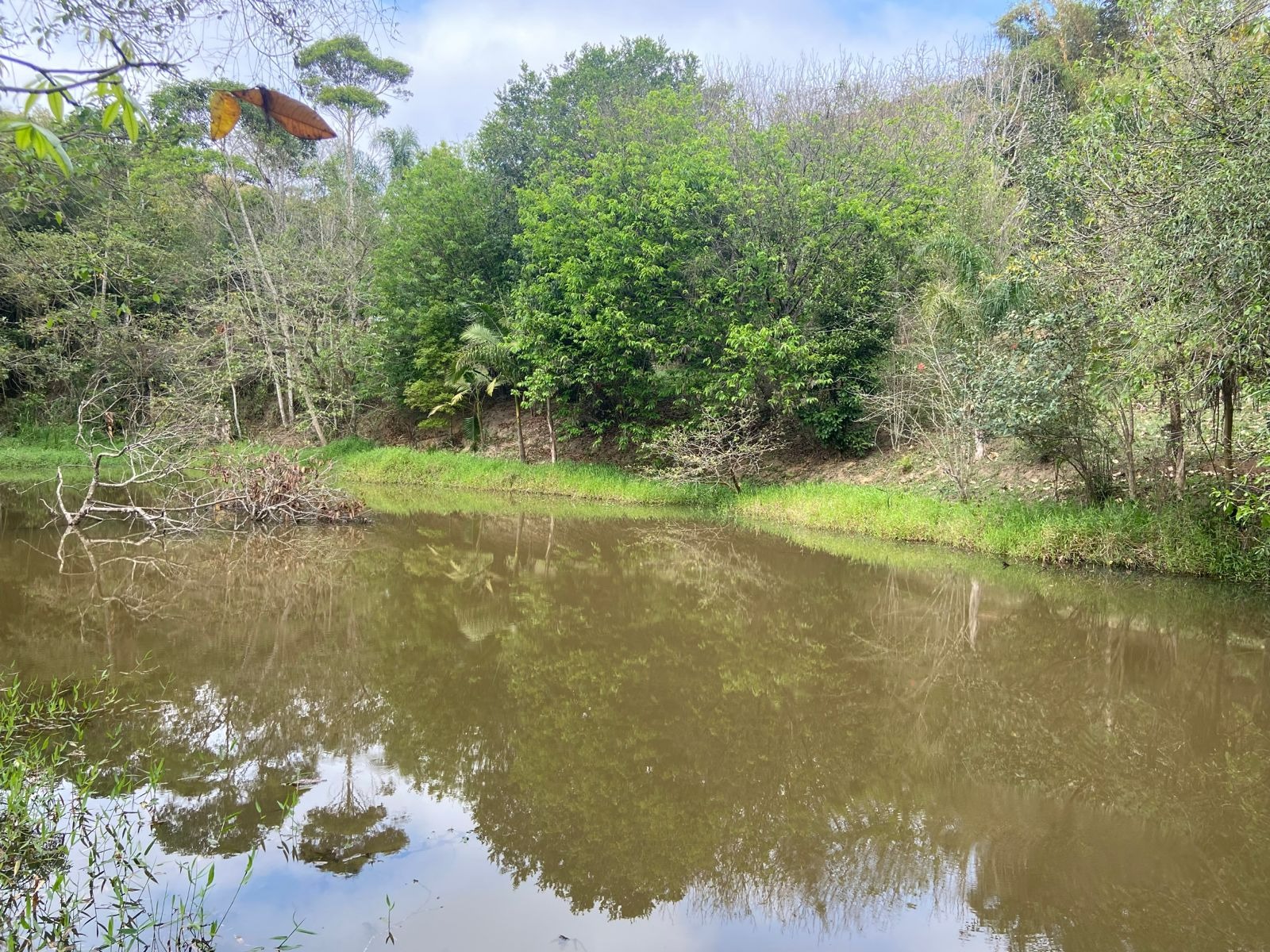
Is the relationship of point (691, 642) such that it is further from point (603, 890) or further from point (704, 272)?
point (704, 272)

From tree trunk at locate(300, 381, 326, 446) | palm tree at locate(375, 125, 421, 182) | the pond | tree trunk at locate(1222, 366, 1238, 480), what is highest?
palm tree at locate(375, 125, 421, 182)

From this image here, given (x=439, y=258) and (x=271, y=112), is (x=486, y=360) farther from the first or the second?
(x=271, y=112)

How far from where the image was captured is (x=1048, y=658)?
6953 mm

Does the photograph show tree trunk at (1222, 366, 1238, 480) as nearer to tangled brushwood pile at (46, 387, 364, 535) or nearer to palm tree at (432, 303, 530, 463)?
tangled brushwood pile at (46, 387, 364, 535)

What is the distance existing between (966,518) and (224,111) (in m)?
11.4

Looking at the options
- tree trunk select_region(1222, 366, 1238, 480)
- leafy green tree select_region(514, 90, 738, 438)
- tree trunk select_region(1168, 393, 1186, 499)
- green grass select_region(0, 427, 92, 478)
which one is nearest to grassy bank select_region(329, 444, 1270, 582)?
tree trunk select_region(1168, 393, 1186, 499)

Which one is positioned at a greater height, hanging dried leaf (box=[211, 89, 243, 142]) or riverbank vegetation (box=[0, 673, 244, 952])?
hanging dried leaf (box=[211, 89, 243, 142])

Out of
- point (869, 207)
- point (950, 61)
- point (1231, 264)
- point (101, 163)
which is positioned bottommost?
point (1231, 264)

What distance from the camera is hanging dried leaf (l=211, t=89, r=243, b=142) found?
2504mm

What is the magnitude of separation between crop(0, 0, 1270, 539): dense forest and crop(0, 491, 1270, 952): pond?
226 cm

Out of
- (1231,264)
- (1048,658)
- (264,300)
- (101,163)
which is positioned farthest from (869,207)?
(264,300)

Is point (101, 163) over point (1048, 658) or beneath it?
over

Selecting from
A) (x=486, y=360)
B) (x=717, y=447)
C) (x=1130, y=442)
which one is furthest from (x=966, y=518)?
(x=486, y=360)

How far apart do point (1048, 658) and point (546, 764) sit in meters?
4.67
